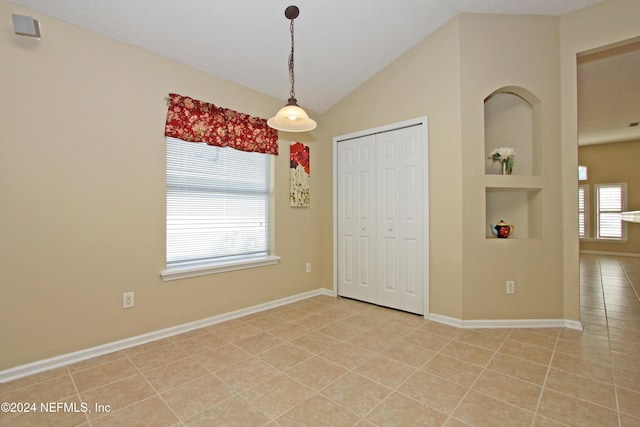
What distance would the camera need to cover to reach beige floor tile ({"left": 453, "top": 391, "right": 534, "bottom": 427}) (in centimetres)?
158

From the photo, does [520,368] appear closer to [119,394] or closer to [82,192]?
[119,394]

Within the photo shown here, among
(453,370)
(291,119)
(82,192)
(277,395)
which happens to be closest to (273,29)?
(291,119)

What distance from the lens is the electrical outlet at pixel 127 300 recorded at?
2.50 metres

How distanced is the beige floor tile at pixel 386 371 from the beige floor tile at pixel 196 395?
3.01 feet

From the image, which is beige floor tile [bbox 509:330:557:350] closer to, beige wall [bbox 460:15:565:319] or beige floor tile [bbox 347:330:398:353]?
beige wall [bbox 460:15:565:319]

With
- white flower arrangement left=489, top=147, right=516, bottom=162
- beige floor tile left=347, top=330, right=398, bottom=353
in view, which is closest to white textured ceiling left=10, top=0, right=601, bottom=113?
white flower arrangement left=489, top=147, right=516, bottom=162

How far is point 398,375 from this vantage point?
205cm

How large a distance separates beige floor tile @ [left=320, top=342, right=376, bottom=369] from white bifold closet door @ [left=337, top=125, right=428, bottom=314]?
1.08 m

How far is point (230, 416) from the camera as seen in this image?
5.41 feet

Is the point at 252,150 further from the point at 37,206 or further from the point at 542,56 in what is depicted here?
the point at 542,56

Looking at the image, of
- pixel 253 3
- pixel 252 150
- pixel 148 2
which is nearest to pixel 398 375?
pixel 252 150

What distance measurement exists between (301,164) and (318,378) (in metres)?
2.59

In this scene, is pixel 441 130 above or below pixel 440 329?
above

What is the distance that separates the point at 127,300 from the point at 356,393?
201 cm
